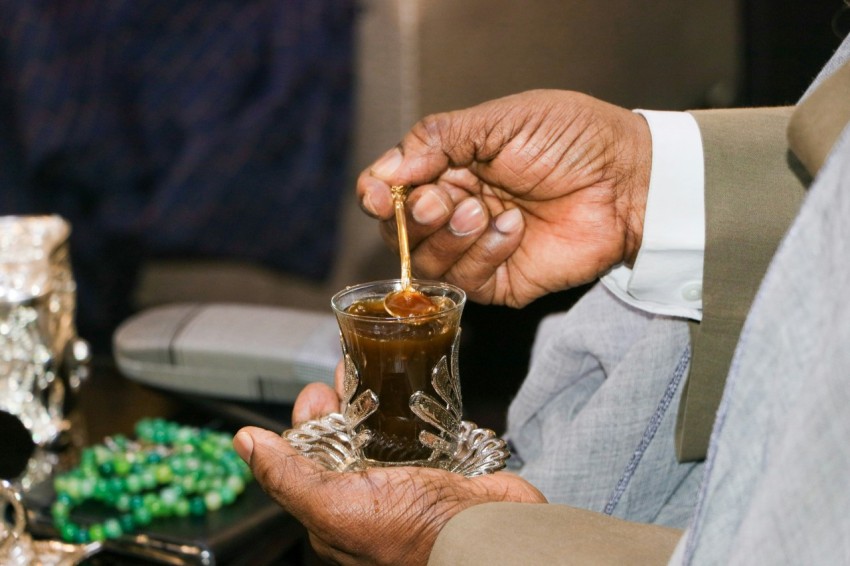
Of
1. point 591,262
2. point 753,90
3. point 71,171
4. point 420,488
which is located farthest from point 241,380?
point 753,90

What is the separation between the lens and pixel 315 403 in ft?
3.21

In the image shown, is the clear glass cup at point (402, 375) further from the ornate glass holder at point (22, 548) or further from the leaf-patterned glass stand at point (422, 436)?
the ornate glass holder at point (22, 548)

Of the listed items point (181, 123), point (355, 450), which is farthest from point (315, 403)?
point (181, 123)

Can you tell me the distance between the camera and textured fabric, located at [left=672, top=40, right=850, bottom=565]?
18.2 inches

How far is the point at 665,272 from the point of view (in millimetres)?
1010

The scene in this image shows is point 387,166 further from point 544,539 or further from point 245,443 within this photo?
point 544,539

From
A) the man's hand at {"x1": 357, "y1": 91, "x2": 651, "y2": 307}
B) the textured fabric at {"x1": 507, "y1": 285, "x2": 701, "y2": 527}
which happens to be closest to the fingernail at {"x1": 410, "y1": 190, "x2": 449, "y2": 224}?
the man's hand at {"x1": 357, "y1": 91, "x2": 651, "y2": 307}

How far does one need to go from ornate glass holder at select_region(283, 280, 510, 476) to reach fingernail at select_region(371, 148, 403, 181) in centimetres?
12

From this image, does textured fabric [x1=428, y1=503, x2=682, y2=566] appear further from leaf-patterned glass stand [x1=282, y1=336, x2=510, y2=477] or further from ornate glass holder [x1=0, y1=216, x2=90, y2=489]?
ornate glass holder [x1=0, y1=216, x2=90, y2=489]

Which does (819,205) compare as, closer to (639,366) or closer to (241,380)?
(639,366)

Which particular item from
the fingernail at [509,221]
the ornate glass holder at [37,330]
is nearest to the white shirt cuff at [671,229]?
the fingernail at [509,221]

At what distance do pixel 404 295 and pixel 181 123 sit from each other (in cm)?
148

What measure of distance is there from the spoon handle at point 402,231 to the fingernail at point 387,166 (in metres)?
0.02

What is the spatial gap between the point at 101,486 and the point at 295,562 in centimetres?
26
